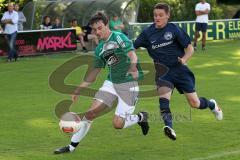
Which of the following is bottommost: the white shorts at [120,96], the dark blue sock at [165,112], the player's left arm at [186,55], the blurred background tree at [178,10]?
the blurred background tree at [178,10]

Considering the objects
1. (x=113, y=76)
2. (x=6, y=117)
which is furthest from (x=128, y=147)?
(x=6, y=117)

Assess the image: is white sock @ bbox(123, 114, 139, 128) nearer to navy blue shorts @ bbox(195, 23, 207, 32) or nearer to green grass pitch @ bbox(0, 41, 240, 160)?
green grass pitch @ bbox(0, 41, 240, 160)

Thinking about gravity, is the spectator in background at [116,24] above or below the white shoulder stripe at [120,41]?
below

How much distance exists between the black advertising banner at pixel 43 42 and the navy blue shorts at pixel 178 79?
1464cm

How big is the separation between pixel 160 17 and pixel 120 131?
201 cm

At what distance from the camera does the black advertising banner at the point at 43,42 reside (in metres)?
23.8

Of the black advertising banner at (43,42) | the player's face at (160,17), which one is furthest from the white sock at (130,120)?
the black advertising banner at (43,42)

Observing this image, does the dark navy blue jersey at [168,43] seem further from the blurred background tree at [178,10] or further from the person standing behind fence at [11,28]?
the blurred background tree at [178,10]

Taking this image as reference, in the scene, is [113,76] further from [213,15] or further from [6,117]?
[213,15]

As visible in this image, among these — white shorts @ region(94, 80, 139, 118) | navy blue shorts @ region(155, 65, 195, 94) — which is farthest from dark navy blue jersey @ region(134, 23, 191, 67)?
white shorts @ region(94, 80, 139, 118)

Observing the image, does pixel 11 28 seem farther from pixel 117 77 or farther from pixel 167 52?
pixel 117 77

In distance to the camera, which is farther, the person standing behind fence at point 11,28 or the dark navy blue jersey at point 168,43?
the person standing behind fence at point 11,28

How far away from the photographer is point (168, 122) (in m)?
8.93

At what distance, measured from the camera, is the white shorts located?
29.0ft
